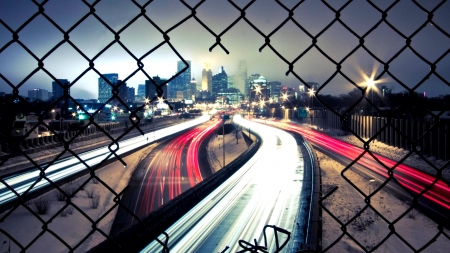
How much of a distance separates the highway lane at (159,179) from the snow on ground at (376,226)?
10.5 meters

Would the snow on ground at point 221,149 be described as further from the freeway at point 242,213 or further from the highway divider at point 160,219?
the highway divider at point 160,219

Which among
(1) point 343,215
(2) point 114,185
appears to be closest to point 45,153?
(2) point 114,185

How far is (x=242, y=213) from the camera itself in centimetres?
1603

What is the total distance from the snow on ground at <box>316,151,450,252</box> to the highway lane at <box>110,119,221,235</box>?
1050 cm

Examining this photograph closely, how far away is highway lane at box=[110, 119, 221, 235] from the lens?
25.2 meters

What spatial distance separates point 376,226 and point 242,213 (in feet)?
19.2

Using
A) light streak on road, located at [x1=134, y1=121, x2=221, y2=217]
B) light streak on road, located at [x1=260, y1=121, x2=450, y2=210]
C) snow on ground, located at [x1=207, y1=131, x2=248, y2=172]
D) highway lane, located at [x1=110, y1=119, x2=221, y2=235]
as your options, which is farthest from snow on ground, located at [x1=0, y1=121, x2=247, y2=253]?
light streak on road, located at [x1=260, y1=121, x2=450, y2=210]

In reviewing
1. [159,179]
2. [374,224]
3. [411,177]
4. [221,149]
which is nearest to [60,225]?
[374,224]

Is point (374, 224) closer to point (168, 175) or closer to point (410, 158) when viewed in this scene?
point (410, 158)

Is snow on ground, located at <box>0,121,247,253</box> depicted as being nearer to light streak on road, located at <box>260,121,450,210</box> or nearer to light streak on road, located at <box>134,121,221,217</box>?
light streak on road, located at <box>134,121,221,217</box>

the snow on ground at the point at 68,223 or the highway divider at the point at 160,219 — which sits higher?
the highway divider at the point at 160,219

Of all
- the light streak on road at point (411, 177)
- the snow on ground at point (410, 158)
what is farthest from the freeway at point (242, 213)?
the snow on ground at point (410, 158)

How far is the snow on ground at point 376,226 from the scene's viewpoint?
12867 mm

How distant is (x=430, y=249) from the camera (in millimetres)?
11805
